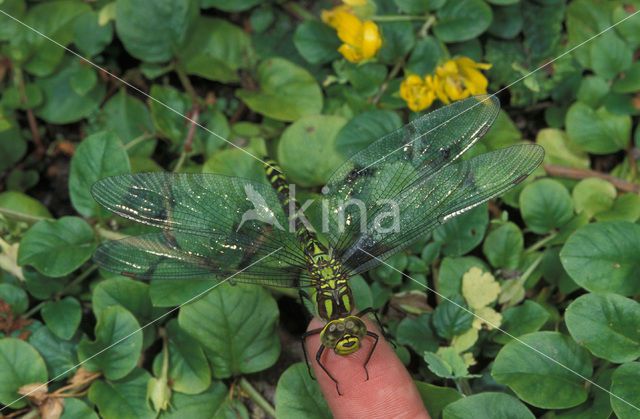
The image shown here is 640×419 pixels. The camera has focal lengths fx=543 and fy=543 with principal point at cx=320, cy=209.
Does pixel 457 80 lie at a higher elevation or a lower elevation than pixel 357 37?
lower

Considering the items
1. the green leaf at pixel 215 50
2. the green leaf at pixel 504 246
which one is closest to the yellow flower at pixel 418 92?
the green leaf at pixel 504 246

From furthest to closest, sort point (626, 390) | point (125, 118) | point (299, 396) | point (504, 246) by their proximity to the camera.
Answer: point (125, 118)
point (504, 246)
point (299, 396)
point (626, 390)

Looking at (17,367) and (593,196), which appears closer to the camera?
(17,367)

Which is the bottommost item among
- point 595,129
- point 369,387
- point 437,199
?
point 369,387

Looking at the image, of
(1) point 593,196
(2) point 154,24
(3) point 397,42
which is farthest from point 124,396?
(1) point 593,196

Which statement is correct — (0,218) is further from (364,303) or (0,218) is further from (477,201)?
(477,201)

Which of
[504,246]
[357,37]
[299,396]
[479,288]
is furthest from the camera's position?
[357,37]

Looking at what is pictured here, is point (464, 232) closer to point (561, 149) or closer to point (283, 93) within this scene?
point (561, 149)

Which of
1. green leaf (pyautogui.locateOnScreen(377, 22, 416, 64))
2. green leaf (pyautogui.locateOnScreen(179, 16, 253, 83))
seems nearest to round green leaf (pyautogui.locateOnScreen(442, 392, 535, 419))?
green leaf (pyautogui.locateOnScreen(377, 22, 416, 64))

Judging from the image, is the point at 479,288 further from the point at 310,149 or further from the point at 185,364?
the point at 185,364
